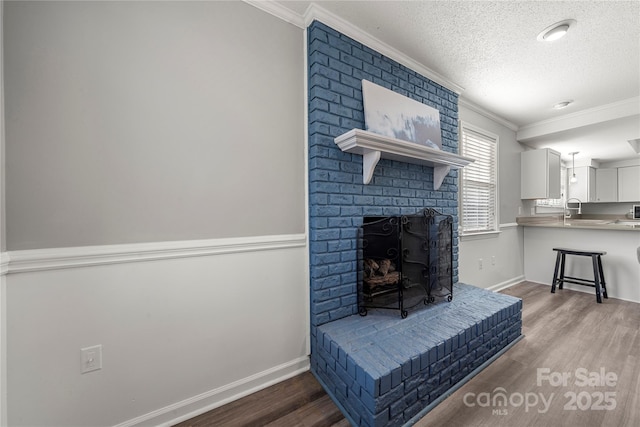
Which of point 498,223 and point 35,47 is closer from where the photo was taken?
point 35,47

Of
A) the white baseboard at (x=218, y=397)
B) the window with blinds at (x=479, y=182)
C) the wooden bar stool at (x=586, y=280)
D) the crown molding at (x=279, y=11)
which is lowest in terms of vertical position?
the white baseboard at (x=218, y=397)

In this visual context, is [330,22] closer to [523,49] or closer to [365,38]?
[365,38]

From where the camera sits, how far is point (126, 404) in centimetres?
124

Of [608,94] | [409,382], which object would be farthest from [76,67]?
[608,94]

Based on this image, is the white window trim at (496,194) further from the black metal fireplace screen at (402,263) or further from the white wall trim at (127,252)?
the white wall trim at (127,252)

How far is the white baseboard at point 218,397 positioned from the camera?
4.28 ft

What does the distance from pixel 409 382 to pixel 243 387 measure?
1005mm

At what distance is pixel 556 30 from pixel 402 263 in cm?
207

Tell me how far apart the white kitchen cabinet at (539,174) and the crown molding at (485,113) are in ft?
1.69

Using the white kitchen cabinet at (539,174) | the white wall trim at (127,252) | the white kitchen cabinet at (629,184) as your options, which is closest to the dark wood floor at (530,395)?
the white wall trim at (127,252)

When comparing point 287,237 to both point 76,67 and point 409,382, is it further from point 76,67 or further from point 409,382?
point 76,67

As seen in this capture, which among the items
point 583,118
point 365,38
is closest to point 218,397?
point 365,38

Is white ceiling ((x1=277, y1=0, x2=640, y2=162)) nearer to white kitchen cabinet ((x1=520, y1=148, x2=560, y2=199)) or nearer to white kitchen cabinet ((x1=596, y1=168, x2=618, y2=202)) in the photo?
white kitchen cabinet ((x1=520, y1=148, x2=560, y2=199))

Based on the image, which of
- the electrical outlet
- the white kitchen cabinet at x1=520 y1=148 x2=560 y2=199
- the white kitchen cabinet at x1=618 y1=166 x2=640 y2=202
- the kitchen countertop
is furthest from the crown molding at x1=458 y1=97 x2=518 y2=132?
the white kitchen cabinet at x1=618 y1=166 x2=640 y2=202
